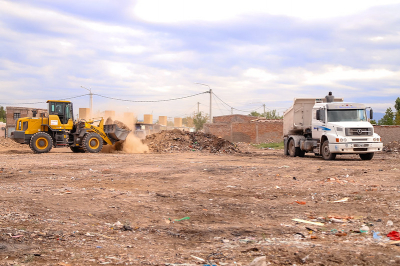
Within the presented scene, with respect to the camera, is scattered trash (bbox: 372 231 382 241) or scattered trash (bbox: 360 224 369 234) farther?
scattered trash (bbox: 360 224 369 234)

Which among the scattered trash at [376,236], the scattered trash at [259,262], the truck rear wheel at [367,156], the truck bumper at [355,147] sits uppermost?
the truck bumper at [355,147]

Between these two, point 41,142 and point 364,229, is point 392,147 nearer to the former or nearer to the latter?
point 41,142

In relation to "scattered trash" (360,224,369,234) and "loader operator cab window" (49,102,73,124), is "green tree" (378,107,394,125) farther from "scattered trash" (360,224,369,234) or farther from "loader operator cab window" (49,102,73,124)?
"scattered trash" (360,224,369,234)

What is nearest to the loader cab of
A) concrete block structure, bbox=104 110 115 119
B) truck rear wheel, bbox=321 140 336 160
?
concrete block structure, bbox=104 110 115 119

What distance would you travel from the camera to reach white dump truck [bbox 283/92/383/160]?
52.2 feet

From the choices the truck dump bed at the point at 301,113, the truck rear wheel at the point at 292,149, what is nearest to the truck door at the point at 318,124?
the truck dump bed at the point at 301,113

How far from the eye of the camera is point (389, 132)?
28.2m

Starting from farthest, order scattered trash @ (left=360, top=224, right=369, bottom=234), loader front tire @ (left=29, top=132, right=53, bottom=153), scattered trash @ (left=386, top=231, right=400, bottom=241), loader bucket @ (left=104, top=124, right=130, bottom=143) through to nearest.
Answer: loader bucket @ (left=104, top=124, right=130, bottom=143), loader front tire @ (left=29, top=132, right=53, bottom=153), scattered trash @ (left=360, top=224, right=369, bottom=234), scattered trash @ (left=386, top=231, right=400, bottom=241)

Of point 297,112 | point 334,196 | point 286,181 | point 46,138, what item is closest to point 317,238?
point 334,196

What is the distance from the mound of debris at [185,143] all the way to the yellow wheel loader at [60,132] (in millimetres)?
3597

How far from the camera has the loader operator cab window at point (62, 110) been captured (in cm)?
2080

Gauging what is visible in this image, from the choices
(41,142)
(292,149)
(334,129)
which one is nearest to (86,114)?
(41,142)

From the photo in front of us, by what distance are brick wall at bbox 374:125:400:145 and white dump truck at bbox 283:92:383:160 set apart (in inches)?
461

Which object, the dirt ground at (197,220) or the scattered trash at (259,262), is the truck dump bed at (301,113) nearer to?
the dirt ground at (197,220)
